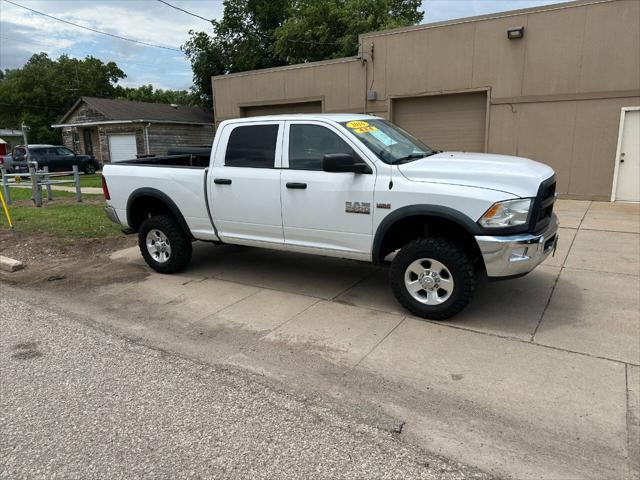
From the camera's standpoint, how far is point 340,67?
14859 millimetres

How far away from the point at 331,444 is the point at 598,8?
11.7m

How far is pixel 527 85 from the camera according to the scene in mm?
11836

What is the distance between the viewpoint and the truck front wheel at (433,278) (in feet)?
14.4

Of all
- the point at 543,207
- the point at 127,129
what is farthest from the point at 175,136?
the point at 543,207

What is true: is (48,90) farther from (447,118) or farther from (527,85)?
(527,85)

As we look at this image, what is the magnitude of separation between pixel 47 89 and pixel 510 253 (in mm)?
51586

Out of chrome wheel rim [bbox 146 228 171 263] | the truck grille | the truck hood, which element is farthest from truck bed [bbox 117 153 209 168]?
the truck grille

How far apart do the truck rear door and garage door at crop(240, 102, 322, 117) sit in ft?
34.9

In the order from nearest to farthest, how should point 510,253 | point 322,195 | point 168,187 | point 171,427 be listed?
point 171,427 → point 510,253 → point 322,195 → point 168,187

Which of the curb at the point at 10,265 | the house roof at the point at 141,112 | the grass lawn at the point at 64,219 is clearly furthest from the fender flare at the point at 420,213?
the house roof at the point at 141,112

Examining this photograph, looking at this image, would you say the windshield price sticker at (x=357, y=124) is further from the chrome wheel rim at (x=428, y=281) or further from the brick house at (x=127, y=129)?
the brick house at (x=127, y=129)

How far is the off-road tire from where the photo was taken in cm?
629

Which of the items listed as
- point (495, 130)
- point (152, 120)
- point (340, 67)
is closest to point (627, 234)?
point (495, 130)

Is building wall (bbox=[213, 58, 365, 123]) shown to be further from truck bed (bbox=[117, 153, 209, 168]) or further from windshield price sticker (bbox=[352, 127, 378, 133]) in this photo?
windshield price sticker (bbox=[352, 127, 378, 133])
